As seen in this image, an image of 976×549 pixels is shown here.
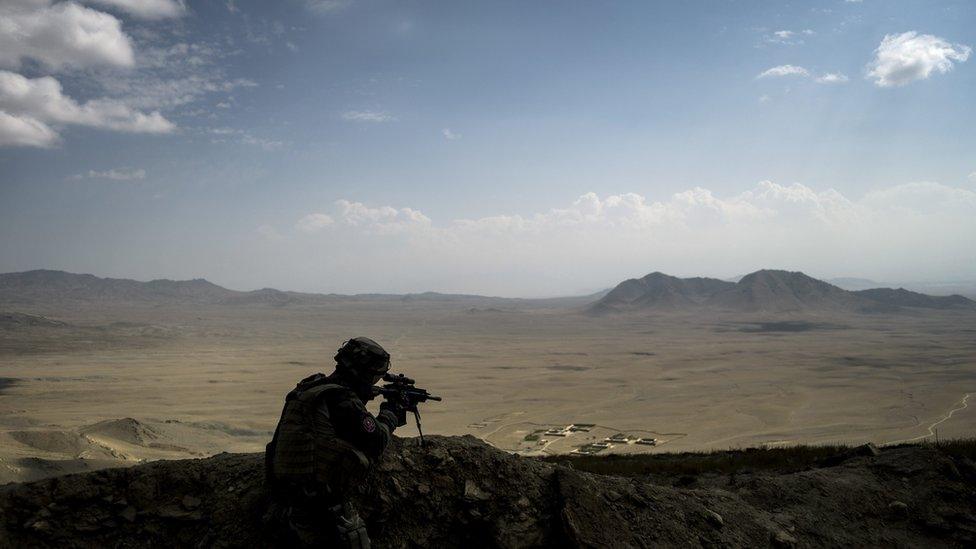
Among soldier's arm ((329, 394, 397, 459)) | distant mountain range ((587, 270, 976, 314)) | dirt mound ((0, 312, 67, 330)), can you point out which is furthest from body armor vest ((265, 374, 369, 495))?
distant mountain range ((587, 270, 976, 314))

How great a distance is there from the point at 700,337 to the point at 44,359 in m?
98.4

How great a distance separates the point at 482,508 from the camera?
505cm

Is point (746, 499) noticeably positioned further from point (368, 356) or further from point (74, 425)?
point (74, 425)

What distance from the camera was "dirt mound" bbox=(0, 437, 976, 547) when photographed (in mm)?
4707

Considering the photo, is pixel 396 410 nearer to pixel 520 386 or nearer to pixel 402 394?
pixel 402 394

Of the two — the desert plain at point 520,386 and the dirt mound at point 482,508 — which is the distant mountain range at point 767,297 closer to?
the desert plain at point 520,386

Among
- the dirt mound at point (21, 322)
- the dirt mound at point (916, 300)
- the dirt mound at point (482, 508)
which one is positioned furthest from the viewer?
the dirt mound at point (916, 300)

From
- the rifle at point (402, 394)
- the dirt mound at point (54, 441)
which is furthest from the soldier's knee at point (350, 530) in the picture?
the dirt mound at point (54, 441)

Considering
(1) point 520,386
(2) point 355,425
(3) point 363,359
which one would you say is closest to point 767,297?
(1) point 520,386

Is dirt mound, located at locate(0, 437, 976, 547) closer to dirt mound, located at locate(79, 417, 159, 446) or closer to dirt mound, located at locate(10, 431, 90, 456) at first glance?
dirt mound, located at locate(10, 431, 90, 456)

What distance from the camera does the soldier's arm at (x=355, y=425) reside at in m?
3.85

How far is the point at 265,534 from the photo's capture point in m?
4.43

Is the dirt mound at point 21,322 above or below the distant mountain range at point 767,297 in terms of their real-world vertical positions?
below

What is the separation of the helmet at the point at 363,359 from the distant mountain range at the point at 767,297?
156947 millimetres
